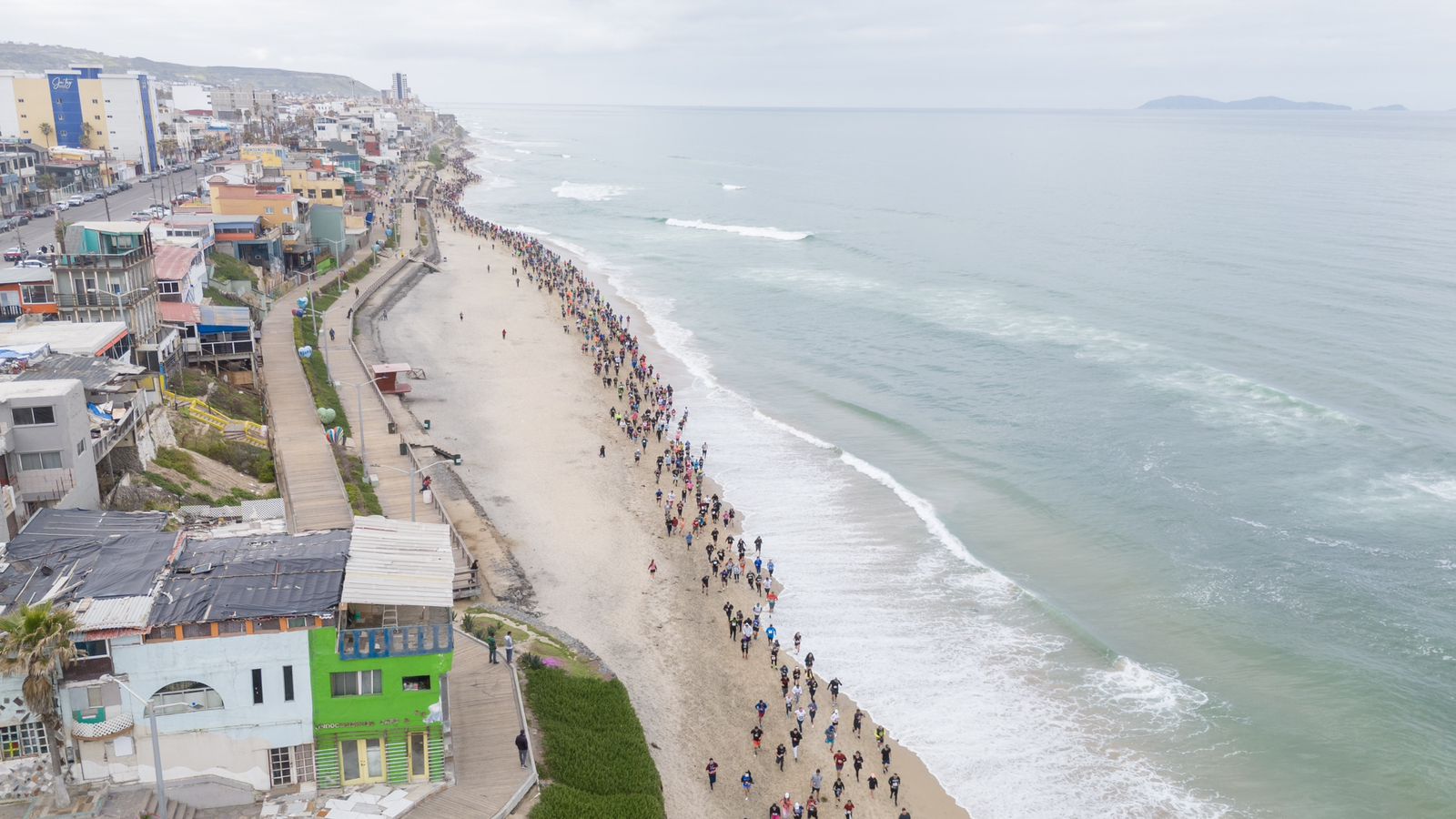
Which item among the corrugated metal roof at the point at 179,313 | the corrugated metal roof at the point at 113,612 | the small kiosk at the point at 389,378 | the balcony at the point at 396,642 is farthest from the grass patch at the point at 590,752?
the small kiosk at the point at 389,378

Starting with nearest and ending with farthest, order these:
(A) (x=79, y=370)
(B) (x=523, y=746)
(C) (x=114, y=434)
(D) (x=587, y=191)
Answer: (B) (x=523, y=746) → (A) (x=79, y=370) → (C) (x=114, y=434) → (D) (x=587, y=191)

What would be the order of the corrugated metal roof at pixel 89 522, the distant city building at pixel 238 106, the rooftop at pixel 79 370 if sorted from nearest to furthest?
the corrugated metal roof at pixel 89 522 → the rooftop at pixel 79 370 → the distant city building at pixel 238 106

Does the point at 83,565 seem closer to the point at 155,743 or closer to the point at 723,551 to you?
the point at 155,743

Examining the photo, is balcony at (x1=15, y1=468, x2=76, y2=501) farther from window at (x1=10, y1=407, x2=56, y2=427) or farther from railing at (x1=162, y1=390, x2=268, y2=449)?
railing at (x1=162, y1=390, x2=268, y2=449)

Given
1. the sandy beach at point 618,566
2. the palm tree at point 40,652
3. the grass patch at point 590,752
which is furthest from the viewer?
the sandy beach at point 618,566

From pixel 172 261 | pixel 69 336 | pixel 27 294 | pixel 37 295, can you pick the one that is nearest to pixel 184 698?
pixel 69 336

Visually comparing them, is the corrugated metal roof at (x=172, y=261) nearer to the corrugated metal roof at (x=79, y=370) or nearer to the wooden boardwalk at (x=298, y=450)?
the wooden boardwalk at (x=298, y=450)
